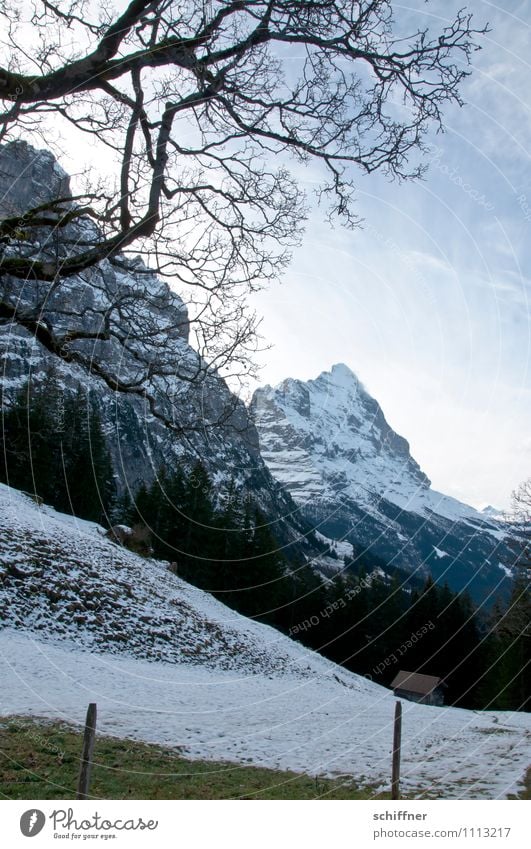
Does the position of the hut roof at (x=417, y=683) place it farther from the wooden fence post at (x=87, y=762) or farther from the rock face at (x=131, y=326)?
the rock face at (x=131, y=326)

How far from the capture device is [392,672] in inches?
1724

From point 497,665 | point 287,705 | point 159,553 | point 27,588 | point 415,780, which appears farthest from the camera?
point 159,553

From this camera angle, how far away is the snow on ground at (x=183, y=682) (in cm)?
953

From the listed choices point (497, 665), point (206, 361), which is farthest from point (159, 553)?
point (206, 361)

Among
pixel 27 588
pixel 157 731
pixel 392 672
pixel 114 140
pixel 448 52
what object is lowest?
pixel 392 672

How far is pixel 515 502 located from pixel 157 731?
693 inches

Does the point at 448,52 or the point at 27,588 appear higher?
the point at 448,52

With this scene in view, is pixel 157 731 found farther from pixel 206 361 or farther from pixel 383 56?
pixel 383 56

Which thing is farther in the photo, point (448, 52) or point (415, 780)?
point (415, 780)

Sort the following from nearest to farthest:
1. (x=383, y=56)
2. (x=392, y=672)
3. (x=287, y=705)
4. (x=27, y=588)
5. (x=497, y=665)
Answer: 1. (x=383, y=56)
2. (x=287, y=705)
3. (x=27, y=588)
4. (x=497, y=665)
5. (x=392, y=672)

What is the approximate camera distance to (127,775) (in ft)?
23.3
